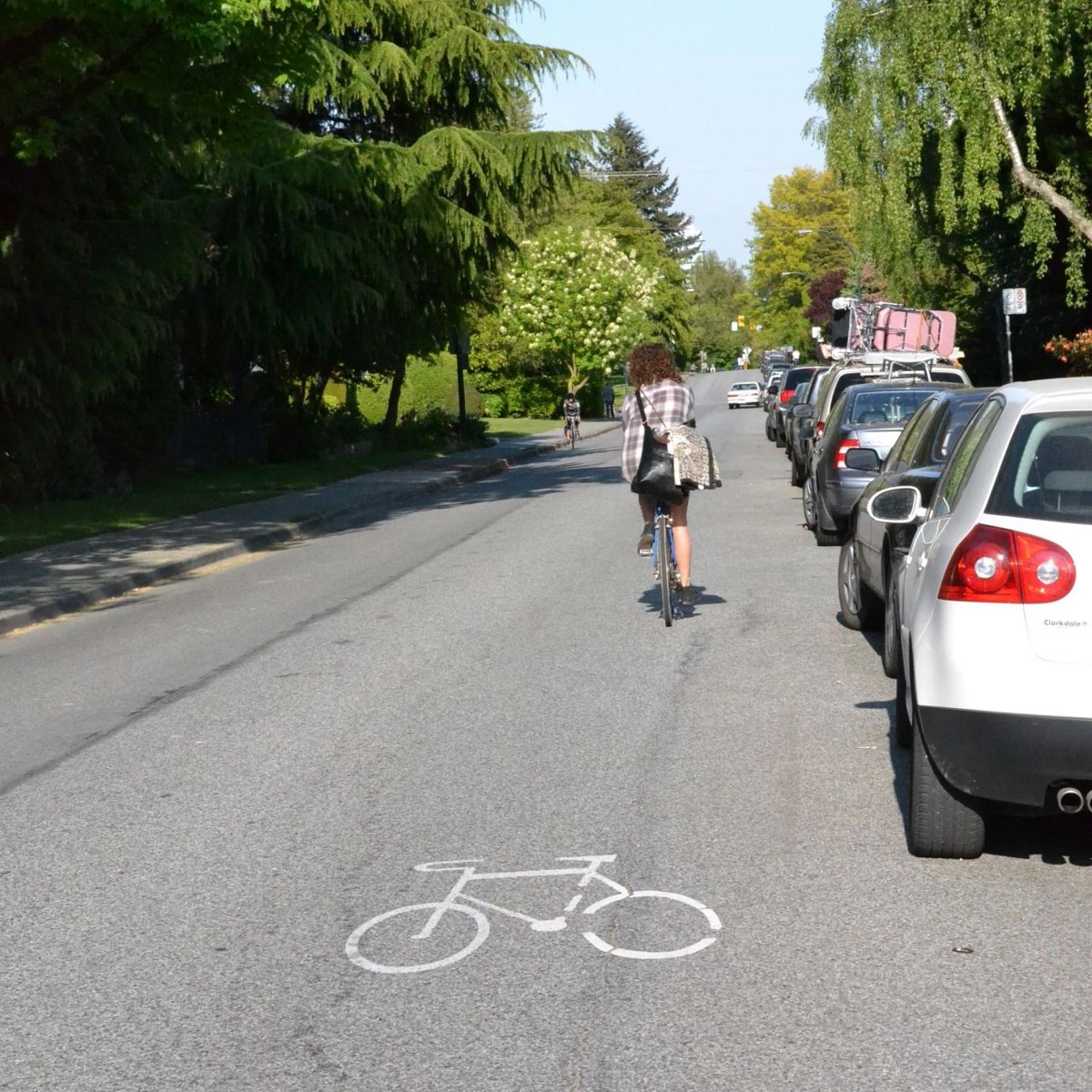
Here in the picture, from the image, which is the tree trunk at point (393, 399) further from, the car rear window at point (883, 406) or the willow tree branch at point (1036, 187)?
the car rear window at point (883, 406)

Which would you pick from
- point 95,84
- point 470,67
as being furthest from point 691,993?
point 470,67

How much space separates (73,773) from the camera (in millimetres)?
7691

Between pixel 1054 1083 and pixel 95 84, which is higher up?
pixel 95 84

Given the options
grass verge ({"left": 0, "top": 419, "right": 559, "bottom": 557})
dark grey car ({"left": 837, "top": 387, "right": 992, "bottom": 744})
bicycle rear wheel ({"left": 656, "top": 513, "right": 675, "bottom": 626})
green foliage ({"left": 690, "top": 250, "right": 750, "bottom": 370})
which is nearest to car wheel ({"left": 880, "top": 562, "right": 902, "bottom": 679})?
dark grey car ({"left": 837, "top": 387, "right": 992, "bottom": 744})

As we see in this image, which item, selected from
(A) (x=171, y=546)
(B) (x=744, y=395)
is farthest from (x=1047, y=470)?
(B) (x=744, y=395)

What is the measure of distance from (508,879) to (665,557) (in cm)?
597

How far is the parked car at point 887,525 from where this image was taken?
9.22 m

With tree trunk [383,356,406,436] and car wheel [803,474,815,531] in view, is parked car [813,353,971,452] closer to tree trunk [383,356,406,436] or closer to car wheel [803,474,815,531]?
car wheel [803,474,815,531]

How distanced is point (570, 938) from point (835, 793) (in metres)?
2.04

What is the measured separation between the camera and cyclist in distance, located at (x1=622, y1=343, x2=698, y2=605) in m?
11.6

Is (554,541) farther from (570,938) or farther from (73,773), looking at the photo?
(570,938)

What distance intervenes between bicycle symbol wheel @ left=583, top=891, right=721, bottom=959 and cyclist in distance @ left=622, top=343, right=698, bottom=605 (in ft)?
20.3

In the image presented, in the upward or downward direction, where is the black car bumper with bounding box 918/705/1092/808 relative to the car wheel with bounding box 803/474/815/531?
upward

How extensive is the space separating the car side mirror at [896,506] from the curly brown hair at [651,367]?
481 centimetres
